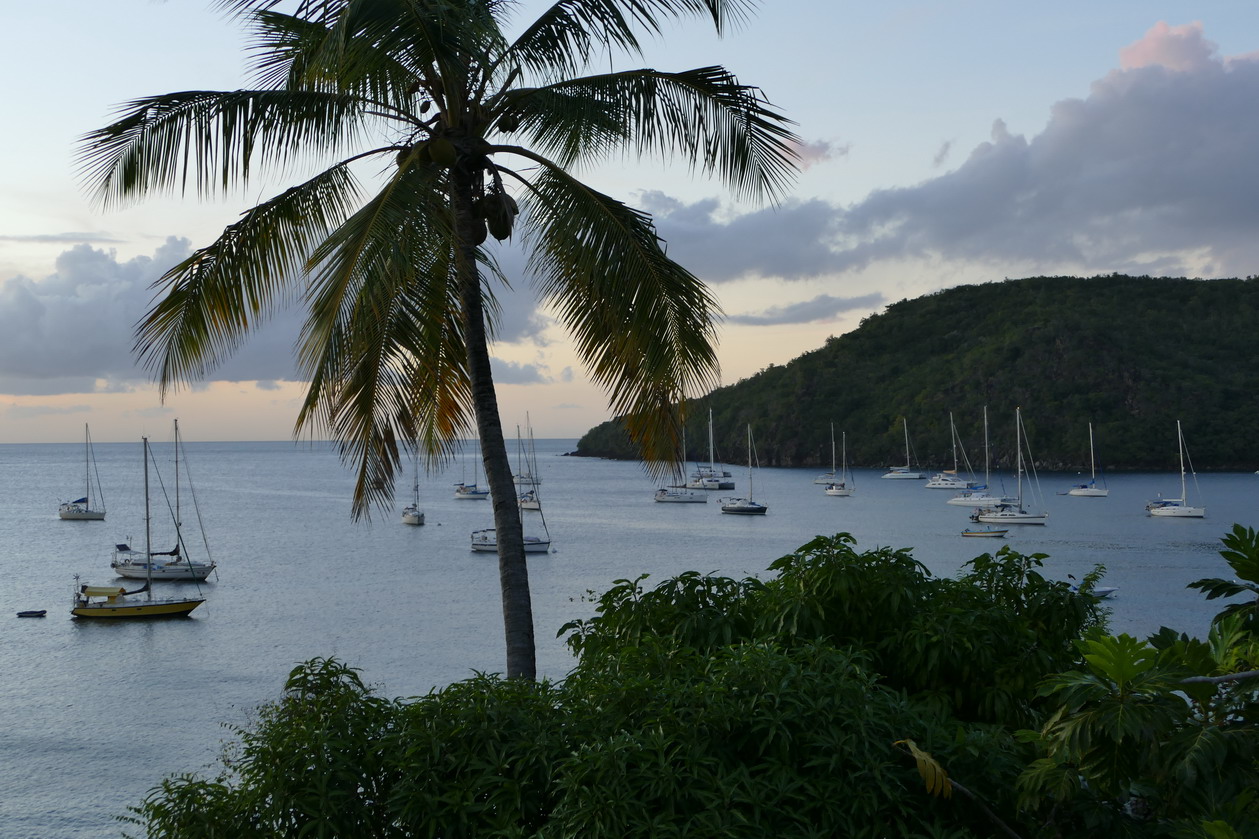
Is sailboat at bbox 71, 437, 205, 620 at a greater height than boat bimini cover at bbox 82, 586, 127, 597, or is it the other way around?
boat bimini cover at bbox 82, 586, 127, 597

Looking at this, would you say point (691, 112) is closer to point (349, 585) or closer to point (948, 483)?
point (349, 585)

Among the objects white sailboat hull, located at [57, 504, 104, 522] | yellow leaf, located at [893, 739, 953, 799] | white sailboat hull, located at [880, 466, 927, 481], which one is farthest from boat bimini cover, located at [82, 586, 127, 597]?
white sailboat hull, located at [880, 466, 927, 481]

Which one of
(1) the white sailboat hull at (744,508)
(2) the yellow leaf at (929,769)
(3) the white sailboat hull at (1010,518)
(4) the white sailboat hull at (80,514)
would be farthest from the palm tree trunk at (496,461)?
(4) the white sailboat hull at (80,514)

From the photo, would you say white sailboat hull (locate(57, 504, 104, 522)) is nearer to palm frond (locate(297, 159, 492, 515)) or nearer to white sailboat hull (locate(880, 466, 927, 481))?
white sailboat hull (locate(880, 466, 927, 481))

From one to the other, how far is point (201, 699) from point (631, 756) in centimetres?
3158

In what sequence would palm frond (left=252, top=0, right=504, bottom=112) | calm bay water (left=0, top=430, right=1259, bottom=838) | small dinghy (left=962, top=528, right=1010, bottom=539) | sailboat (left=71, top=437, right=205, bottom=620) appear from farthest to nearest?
small dinghy (left=962, top=528, right=1010, bottom=539) → sailboat (left=71, top=437, right=205, bottom=620) → calm bay water (left=0, top=430, right=1259, bottom=838) → palm frond (left=252, top=0, right=504, bottom=112)

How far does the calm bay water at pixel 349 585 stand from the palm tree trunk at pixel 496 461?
1.73 m

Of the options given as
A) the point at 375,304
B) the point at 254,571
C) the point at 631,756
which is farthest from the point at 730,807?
the point at 254,571

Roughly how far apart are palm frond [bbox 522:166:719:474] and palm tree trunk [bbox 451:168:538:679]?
65 centimetres

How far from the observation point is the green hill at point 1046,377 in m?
103

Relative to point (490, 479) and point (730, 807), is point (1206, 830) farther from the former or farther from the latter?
point (490, 479)

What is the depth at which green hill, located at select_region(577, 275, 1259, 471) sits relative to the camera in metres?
103

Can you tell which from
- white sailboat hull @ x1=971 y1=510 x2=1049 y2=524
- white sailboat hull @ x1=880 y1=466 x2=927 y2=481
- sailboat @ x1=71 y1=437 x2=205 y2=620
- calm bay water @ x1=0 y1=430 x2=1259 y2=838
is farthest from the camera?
white sailboat hull @ x1=880 y1=466 x2=927 y2=481

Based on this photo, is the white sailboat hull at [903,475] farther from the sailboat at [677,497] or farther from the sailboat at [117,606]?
the sailboat at [117,606]
